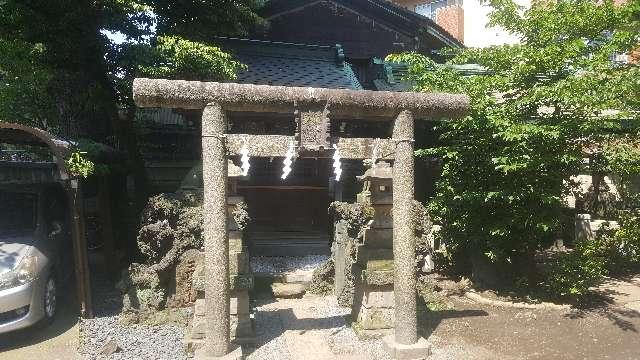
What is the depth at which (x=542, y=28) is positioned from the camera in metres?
6.94

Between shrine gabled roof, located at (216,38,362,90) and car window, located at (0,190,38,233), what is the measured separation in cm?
529

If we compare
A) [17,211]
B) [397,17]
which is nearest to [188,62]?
[17,211]

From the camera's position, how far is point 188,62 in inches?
316

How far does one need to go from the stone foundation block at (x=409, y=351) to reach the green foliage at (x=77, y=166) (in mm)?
5060

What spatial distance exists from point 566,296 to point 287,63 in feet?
30.6

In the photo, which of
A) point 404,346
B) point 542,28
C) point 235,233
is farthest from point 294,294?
point 542,28

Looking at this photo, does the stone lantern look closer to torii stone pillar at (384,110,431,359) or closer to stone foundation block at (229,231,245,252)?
torii stone pillar at (384,110,431,359)

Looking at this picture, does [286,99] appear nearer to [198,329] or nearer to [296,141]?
[296,141]

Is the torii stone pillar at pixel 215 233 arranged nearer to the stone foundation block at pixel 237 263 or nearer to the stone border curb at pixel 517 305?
the stone foundation block at pixel 237 263

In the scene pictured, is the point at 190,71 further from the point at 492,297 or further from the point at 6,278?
the point at 492,297

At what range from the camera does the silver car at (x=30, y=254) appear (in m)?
5.66

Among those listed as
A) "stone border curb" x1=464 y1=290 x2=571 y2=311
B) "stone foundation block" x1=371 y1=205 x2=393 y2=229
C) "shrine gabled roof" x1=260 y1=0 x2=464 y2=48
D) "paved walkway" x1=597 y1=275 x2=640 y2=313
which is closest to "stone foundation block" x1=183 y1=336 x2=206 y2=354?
"stone foundation block" x1=371 y1=205 x2=393 y2=229

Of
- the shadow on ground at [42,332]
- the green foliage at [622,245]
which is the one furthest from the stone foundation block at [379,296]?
the green foliage at [622,245]

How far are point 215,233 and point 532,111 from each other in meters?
5.48
